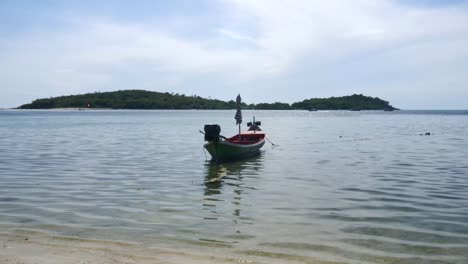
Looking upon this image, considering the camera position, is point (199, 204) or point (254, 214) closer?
point (254, 214)

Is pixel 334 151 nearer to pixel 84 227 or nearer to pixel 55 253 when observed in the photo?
pixel 84 227

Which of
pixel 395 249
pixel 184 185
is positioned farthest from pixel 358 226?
pixel 184 185

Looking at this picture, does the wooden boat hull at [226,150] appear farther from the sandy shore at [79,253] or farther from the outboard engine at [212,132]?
the sandy shore at [79,253]

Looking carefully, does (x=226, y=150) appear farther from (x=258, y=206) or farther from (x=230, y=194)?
(x=258, y=206)

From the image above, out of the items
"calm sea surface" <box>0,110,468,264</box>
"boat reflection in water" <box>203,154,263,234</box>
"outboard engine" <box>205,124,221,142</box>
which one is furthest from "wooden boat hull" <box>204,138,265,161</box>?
"calm sea surface" <box>0,110,468,264</box>

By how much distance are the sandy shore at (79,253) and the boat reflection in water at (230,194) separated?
2.31 meters

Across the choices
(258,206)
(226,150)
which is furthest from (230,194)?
(226,150)

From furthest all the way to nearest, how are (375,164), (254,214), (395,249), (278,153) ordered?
(278,153) → (375,164) → (254,214) → (395,249)

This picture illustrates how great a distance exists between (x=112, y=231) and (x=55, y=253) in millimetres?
2733

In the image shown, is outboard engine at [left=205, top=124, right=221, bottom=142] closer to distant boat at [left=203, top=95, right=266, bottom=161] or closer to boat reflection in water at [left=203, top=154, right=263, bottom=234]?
distant boat at [left=203, top=95, right=266, bottom=161]

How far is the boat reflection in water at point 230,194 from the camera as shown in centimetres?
1369

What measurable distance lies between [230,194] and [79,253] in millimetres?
9667

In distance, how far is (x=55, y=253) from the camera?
9805mm

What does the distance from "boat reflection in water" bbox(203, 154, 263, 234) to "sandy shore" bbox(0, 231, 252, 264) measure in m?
2.31
